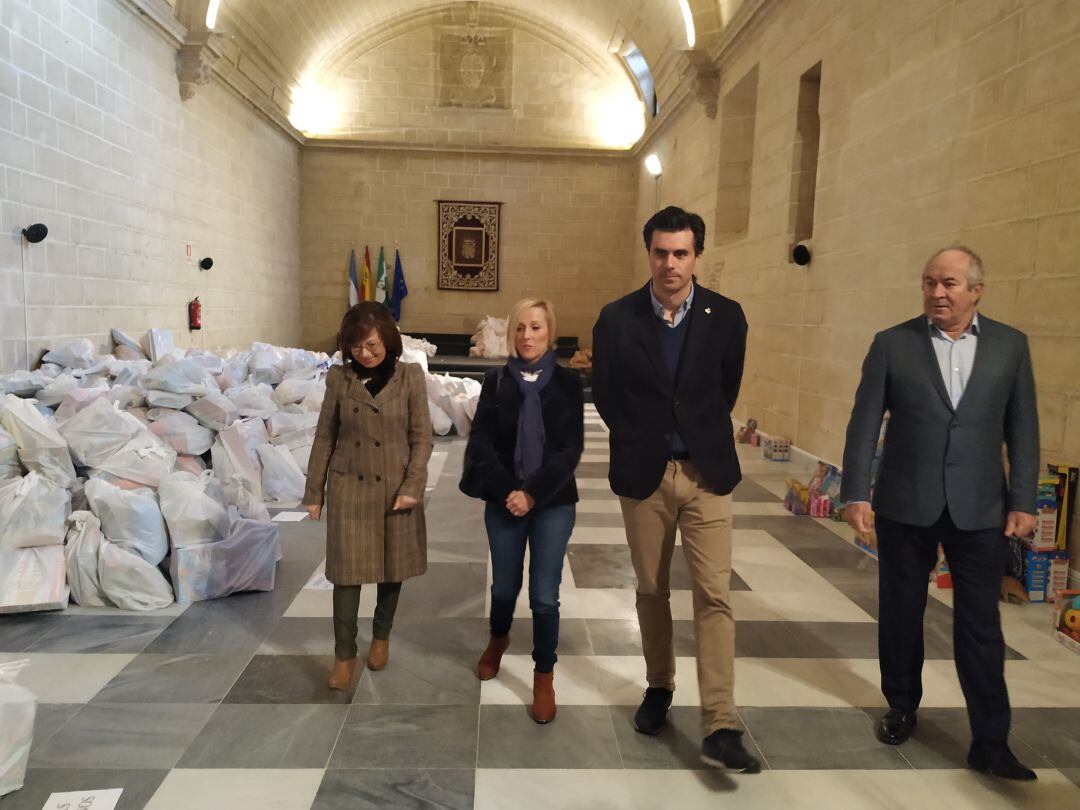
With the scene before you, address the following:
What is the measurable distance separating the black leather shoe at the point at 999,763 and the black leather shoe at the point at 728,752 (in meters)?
0.60

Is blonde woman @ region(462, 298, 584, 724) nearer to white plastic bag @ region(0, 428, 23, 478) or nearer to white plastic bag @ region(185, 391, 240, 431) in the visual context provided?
white plastic bag @ region(0, 428, 23, 478)

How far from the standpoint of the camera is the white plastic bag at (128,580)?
300 cm

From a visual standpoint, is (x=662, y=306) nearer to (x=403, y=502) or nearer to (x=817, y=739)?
(x=403, y=502)

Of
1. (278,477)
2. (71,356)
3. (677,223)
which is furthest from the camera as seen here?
(71,356)

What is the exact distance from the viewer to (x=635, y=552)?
215 centimetres

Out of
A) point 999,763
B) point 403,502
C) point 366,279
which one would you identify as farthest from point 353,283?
point 999,763

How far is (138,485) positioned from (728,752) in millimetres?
2789

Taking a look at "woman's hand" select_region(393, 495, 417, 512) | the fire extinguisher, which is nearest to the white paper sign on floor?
"woman's hand" select_region(393, 495, 417, 512)

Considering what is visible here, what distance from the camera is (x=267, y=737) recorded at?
2145 mm

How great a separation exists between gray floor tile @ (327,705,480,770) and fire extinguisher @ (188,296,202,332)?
7250mm

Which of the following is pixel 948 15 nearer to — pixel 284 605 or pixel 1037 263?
pixel 1037 263

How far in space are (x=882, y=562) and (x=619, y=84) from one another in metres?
12.3

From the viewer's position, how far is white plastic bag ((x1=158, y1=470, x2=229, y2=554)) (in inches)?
124

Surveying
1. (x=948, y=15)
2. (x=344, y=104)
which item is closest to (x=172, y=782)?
(x=948, y=15)
